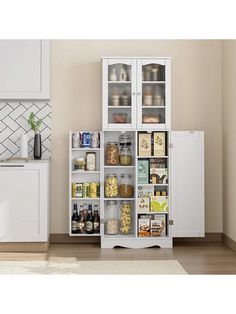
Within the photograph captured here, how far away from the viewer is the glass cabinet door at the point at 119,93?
4.91 meters

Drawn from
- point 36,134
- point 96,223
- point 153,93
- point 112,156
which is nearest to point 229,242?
point 96,223

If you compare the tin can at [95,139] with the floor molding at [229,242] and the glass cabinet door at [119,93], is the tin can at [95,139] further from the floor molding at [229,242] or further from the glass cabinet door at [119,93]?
the floor molding at [229,242]

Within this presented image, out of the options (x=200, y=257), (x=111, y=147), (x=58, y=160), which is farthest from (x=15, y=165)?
(x=200, y=257)

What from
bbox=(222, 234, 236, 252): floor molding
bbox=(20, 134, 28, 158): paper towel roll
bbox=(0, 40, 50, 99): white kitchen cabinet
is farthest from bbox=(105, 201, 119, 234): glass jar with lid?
bbox=(0, 40, 50, 99): white kitchen cabinet

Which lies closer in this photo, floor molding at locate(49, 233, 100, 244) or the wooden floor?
the wooden floor

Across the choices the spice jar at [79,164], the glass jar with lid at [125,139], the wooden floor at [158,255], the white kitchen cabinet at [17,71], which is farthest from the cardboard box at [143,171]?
the white kitchen cabinet at [17,71]

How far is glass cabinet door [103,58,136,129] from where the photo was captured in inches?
193

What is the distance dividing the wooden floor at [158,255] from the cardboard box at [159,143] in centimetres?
95

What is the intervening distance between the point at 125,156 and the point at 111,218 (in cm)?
65

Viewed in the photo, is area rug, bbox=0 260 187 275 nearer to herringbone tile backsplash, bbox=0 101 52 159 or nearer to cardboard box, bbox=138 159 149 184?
cardboard box, bbox=138 159 149 184

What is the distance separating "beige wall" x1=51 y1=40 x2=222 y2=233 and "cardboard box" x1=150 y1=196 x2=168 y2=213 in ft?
1.95

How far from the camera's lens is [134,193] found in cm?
503
